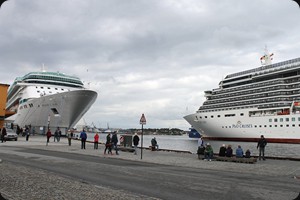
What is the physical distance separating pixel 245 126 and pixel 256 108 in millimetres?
4273

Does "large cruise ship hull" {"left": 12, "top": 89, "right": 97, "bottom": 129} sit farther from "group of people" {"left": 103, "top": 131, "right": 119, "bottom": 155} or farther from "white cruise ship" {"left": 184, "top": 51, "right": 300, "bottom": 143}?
"white cruise ship" {"left": 184, "top": 51, "right": 300, "bottom": 143}

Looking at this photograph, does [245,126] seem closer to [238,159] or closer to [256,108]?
[256,108]

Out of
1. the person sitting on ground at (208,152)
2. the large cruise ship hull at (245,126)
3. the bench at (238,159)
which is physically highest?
the large cruise ship hull at (245,126)

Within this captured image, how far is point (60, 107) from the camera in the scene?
4575 cm

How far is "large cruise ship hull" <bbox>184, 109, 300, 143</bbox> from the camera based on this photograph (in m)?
54.9

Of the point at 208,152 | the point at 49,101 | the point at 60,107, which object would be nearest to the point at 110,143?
the point at 208,152

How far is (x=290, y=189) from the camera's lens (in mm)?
8805

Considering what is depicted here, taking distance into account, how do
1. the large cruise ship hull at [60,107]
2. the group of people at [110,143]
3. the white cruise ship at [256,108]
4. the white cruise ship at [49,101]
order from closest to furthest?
the group of people at [110,143] < the large cruise ship hull at [60,107] < the white cruise ship at [49,101] < the white cruise ship at [256,108]

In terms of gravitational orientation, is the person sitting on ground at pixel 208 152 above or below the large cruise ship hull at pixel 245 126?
below

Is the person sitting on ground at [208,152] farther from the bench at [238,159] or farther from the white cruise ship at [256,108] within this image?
the white cruise ship at [256,108]

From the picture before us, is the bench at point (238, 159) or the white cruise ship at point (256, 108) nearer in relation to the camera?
the bench at point (238, 159)

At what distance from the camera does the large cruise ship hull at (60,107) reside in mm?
45156

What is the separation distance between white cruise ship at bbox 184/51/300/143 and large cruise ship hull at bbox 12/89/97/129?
101 ft

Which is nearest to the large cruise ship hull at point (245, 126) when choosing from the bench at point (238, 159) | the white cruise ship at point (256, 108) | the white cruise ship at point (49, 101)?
the white cruise ship at point (256, 108)
